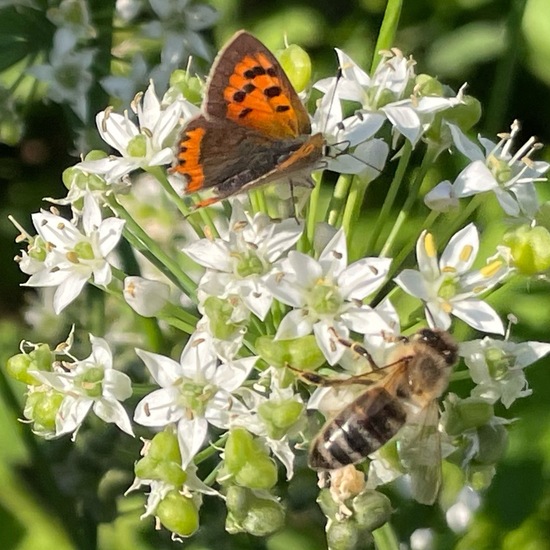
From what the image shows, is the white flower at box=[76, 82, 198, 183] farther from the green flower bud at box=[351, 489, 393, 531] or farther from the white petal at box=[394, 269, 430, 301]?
the green flower bud at box=[351, 489, 393, 531]

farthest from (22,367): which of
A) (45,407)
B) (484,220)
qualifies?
(484,220)

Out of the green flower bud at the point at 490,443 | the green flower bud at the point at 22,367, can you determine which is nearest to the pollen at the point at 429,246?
the green flower bud at the point at 490,443

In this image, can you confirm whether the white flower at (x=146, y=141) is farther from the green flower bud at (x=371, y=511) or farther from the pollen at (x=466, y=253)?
the green flower bud at (x=371, y=511)

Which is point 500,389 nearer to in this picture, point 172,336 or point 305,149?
point 305,149

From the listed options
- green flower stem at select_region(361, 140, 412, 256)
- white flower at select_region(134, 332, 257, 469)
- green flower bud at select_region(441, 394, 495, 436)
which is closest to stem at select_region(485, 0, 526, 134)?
green flower stem at select_region(361, 140, 412, 256)

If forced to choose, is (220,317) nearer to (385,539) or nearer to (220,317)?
(220,317)

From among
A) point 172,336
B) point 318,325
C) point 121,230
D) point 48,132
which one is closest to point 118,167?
point 121,230
